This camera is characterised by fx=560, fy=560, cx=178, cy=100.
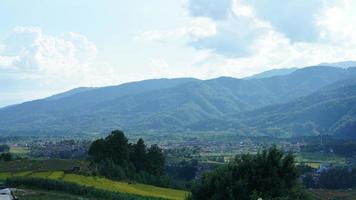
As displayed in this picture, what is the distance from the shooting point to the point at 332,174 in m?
75.7

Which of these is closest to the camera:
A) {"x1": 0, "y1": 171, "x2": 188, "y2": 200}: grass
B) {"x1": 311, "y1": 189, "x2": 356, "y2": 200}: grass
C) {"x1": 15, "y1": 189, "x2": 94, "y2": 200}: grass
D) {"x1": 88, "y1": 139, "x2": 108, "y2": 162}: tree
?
{"x1": 15, "y1": 189, "x2": 94, "y2": 200}: grass

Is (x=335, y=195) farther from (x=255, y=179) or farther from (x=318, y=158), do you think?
(x=318, y=158)

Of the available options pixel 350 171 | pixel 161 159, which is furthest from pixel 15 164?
pixel 350 171

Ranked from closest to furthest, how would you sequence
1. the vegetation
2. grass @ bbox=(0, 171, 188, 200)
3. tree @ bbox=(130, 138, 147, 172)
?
the vegetation
grass @ bbox=(0, 171, 188, 200)
tree @ bbox=(130, 138, 147, 172)

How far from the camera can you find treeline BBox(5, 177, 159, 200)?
39.8 m

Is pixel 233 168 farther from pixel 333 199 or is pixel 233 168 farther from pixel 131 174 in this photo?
pixel 131 174

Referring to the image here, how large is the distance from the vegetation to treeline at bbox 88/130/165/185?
2946cm

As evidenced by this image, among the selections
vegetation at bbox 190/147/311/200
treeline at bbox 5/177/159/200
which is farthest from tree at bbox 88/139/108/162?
vegetation at bbox 190/147/311/200

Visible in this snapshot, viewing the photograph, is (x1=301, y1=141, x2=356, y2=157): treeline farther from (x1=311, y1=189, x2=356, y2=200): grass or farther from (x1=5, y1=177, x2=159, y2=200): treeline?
(x1=5, y1=177, x2=159, y2=200): treeline

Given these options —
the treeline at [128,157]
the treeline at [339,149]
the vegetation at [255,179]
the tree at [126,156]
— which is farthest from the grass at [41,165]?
the treeline at [339,149]

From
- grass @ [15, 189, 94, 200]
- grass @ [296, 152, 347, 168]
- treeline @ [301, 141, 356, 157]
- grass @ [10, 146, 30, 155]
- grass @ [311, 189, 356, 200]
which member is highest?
treeline @ [301, 141, 356, 157]

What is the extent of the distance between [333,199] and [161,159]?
23403 mm

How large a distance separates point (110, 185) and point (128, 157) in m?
17.1

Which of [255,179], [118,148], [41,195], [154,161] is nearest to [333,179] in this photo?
[154,161]
